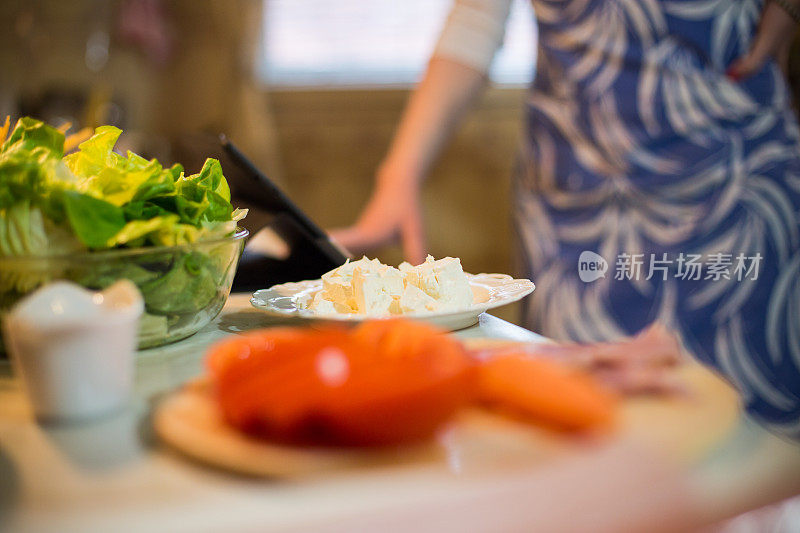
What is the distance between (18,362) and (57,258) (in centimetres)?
10

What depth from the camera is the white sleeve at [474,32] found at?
1.01 m

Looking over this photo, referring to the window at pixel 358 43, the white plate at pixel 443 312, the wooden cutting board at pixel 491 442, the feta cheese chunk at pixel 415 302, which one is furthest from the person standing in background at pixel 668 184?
the window at pixel 358 43

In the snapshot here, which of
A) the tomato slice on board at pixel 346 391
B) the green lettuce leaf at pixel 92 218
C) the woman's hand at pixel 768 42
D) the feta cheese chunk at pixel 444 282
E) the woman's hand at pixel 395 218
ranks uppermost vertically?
the woman's hand at pixel 768 42

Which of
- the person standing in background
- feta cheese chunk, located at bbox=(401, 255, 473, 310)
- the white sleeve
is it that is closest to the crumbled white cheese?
feta cheese chunk, located at bbox=(401, 255, 473, 310)

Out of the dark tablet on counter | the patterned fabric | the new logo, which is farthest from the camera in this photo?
the new logo

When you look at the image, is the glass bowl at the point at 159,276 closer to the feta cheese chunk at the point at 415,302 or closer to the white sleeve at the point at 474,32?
the feta cheese chunk at the point at 415,302

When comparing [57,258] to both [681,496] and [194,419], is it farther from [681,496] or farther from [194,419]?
[681,496]

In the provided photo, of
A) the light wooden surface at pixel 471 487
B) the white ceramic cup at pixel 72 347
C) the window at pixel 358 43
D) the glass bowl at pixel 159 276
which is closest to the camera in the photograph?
the light wooden surface at pixel 471 487

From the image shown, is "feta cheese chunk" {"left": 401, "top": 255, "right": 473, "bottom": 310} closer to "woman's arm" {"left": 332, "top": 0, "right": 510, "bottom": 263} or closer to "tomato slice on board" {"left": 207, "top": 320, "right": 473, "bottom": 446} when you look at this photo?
"tomato slice on board" {"left": 207, "top": 320, "right": 473, "bottom": 446}

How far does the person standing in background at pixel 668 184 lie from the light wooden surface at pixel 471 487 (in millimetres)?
556

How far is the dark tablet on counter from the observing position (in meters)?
0.69

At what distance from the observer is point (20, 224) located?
47 centimetres

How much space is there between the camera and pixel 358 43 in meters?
2.69

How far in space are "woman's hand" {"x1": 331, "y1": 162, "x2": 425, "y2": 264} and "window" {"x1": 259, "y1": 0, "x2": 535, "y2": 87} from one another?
1.75 metres
